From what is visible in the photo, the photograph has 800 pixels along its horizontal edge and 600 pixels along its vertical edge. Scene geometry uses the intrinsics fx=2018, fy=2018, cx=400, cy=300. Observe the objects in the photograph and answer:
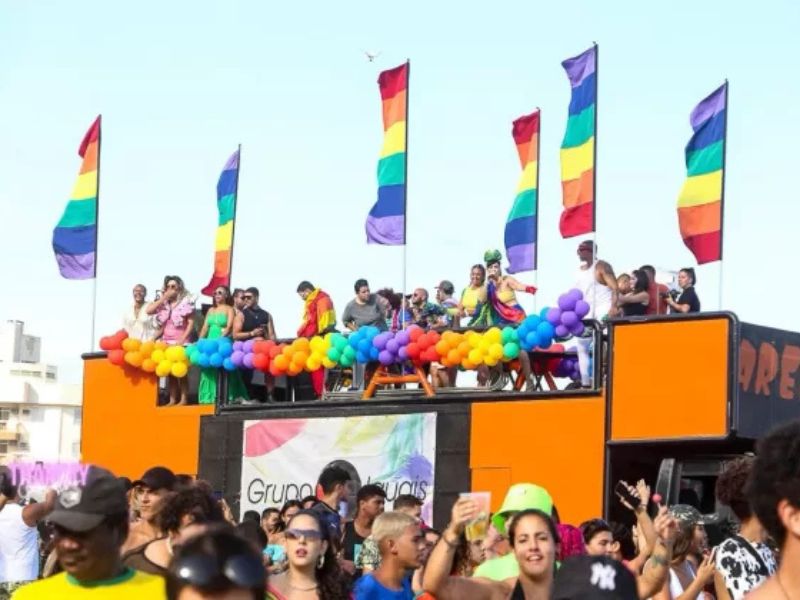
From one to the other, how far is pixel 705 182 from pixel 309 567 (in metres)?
13.7

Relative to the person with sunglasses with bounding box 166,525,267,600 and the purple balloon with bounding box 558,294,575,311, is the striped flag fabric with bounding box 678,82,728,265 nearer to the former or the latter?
the purple balloon with bounding box 558,294,575,311

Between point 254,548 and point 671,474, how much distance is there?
579 inches

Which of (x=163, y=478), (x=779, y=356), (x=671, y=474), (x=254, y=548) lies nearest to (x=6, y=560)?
(x=163, y=478)

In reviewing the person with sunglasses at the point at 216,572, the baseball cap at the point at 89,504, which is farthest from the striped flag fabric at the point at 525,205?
the person with sunglasses at the point at 216,572

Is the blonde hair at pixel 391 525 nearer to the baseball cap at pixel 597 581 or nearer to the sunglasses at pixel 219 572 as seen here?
the baseball cap at pixel 597 581

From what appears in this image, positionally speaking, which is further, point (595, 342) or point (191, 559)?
point (595, 342)

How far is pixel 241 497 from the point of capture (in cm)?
2227

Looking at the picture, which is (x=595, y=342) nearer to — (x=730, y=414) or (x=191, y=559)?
(x=730, y=414)

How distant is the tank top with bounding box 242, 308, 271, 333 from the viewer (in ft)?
74.5

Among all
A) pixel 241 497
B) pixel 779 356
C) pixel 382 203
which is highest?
pixel 382 203

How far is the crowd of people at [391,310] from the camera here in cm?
1988

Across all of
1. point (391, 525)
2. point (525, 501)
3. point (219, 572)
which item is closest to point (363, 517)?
point (391, 525)

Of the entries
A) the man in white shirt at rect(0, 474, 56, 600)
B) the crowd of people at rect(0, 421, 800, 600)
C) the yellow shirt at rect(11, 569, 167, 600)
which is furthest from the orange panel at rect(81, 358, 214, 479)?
the yellow shirt at rect(11, 569, 167, 600)

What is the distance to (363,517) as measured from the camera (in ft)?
42.0
